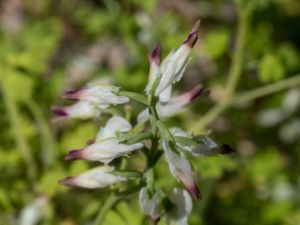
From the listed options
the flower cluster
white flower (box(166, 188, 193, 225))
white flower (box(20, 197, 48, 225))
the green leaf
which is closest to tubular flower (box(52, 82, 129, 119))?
the flower cluster

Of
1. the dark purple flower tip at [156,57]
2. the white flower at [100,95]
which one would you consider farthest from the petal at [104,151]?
the dark purple flower tip at [156,57]

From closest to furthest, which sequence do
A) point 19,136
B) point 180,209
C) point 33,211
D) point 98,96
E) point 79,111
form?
point 98,96
point 180,209
point 79,111
point 33,211
point 19,136

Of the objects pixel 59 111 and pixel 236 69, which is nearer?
pixel 59 111

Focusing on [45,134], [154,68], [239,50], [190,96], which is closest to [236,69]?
[239,50]

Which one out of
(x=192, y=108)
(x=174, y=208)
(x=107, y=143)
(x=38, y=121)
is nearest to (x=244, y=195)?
(x=192, y=108)

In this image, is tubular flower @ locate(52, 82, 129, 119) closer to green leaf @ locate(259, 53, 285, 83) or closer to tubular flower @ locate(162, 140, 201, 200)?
tubular flower @ locate(162, 140, 201, 200)

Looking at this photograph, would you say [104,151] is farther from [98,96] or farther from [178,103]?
[178,103]

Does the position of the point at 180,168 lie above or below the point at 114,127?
below

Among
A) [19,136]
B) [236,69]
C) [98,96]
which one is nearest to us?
[98,96]
